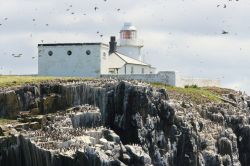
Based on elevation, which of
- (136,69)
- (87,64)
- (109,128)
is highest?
(87,64)

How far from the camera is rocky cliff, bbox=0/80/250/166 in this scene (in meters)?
97.1

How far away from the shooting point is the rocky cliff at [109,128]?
97.1 metres

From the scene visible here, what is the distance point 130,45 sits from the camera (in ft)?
585

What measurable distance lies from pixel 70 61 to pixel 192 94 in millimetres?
Result: 21751

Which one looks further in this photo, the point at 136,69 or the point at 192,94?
the point at 136,69

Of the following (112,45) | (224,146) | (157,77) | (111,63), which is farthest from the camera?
(112,45)

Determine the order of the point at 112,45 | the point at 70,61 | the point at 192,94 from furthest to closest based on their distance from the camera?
the point at 112,45
the point at 70,61
the point at 192,94

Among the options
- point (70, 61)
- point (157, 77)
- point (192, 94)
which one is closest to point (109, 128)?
point (192, 94)

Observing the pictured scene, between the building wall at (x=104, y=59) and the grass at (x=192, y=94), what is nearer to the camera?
the grass at (x=192, y=94)

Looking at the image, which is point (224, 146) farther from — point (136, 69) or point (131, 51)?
point (131, 51)

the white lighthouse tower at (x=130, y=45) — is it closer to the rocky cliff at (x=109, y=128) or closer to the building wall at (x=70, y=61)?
the building wall at (x=70, y=61)

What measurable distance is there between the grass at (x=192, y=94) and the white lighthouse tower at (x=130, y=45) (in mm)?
23733

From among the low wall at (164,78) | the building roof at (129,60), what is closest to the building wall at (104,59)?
the low wall at (164,78)

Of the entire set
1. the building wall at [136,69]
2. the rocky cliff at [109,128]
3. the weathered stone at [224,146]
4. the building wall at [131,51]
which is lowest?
the weathered stone at [224,146]
